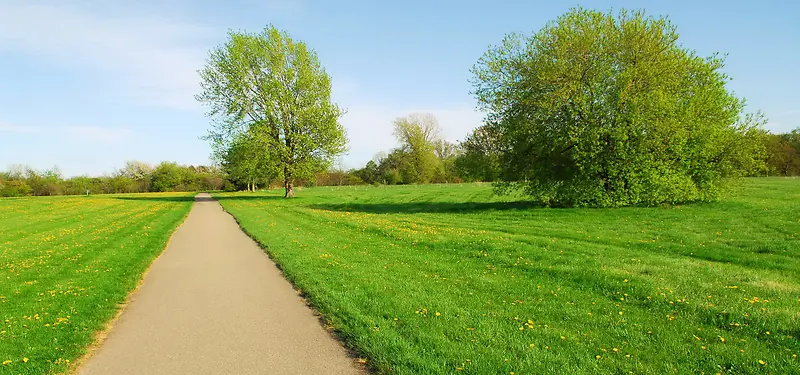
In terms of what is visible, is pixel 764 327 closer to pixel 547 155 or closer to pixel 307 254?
pixel 307 254

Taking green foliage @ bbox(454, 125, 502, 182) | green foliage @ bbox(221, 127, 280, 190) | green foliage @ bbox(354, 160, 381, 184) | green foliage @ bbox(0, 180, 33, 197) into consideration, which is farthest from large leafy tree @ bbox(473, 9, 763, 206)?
green foliage @ bbox(0, 180, 33, 197)

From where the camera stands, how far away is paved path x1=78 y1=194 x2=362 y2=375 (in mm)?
5113

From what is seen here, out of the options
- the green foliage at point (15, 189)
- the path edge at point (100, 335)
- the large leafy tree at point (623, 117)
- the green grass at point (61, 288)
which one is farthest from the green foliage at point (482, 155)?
the green foliage at point (15, 189)

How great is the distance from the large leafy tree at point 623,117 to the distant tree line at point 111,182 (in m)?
71.0

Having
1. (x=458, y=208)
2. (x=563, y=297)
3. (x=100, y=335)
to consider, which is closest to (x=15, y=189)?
(x=458, y=208)

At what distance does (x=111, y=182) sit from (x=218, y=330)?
105 m

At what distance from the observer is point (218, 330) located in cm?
633

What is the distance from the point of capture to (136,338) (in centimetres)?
613

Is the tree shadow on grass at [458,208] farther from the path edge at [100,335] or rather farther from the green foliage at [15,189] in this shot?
the green foliage at [15,189]

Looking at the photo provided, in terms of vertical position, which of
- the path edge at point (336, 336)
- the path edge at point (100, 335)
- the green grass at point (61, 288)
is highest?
the green grass at point (61, 288)

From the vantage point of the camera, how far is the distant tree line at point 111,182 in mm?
78250

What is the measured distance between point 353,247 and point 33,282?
739cm

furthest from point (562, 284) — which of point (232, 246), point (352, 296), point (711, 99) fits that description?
point (711, 99)

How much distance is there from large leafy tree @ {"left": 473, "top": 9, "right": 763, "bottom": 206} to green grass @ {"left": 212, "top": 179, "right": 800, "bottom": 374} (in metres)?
6.52
